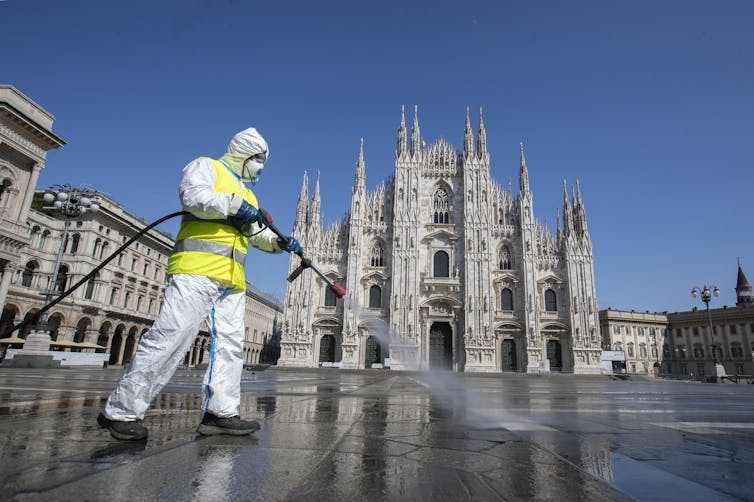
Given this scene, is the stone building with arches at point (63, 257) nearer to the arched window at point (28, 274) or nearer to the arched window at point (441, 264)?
the arched window at point (28, 274)

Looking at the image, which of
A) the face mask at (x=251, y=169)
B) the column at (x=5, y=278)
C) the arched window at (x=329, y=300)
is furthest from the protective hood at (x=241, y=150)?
the arched window at (x=329, y=300)

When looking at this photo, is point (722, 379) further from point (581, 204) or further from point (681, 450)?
point (681, 450)

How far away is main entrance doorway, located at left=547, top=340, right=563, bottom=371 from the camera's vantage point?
94.8 ft

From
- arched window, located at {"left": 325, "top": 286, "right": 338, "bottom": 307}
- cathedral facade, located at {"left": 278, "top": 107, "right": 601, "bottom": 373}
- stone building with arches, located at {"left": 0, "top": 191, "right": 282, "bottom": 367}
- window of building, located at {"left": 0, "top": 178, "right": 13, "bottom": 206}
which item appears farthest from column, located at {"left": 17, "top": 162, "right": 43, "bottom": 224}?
arched window, located at {"left": 325, "top": 286, "right": 338, "bottom": 307}

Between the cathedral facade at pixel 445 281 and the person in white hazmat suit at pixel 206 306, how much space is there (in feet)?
82.7

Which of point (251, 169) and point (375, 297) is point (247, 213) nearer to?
point (251, 169)

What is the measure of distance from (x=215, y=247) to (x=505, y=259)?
2977 cm

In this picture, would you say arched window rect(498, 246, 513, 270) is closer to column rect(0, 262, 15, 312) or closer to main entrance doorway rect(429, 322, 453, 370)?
main entrance doorway rect(429, 322, 453, 370)

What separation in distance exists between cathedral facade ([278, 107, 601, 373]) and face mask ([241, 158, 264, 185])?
24871 mm

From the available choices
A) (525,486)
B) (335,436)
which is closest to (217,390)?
(335,436)

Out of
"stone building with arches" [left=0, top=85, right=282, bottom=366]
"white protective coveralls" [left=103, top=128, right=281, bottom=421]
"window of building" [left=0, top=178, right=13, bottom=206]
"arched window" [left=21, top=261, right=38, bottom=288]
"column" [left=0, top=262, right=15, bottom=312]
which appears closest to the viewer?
"white protective coveralls" [left=103, top=128, right=281, bottom=421]

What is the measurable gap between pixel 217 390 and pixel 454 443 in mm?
1444

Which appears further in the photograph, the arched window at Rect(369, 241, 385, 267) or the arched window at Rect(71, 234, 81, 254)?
the arched window at Rect(369, 241, 385, 267)

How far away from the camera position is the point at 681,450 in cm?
218
